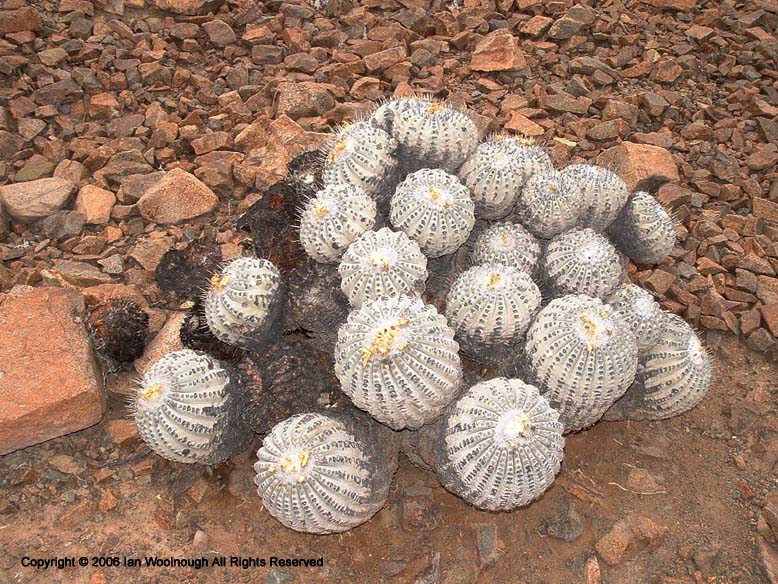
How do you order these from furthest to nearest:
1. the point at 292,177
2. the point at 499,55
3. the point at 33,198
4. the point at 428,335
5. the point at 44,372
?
the point at 499,55
the point at 33,198
the point at 292,177
the point at 44,372
the point at 428,335

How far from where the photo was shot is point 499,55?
20.6 feet

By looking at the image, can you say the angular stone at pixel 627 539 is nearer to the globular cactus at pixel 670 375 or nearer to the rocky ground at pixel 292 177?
the rocky ground at pixel 292 177

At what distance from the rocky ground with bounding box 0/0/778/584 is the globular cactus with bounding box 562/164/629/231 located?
3.20ft

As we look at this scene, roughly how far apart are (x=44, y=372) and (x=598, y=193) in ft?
10.2

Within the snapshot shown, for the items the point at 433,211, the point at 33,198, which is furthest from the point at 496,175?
the point at 33,198

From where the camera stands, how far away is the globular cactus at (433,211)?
3545 mm

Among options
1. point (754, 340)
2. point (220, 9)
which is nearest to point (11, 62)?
point (220, 9)

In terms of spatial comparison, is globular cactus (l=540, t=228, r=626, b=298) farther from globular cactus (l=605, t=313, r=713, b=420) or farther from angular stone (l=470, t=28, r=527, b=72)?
angular stone (l=470, t=28, r=527, b=72)

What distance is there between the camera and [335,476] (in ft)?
10.1

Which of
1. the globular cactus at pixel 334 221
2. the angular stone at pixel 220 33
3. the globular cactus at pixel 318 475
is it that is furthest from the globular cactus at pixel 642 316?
the angular stone at pixel 220 33

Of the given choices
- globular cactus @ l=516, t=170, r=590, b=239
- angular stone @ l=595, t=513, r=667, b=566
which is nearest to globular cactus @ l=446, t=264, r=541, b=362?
globular cactus @ l=516, t=170, r=590, b=239

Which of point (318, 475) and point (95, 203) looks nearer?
point (318, 475)

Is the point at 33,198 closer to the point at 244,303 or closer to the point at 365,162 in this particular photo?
the point at 244,303

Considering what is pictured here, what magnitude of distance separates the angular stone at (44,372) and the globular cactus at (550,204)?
251cm
